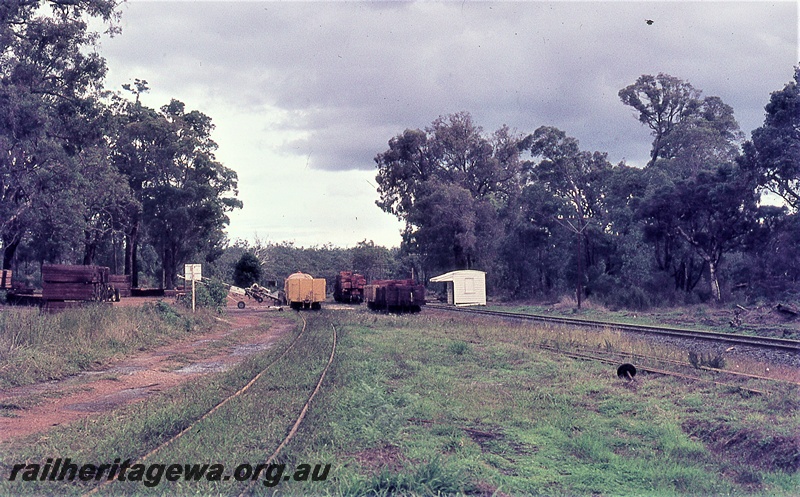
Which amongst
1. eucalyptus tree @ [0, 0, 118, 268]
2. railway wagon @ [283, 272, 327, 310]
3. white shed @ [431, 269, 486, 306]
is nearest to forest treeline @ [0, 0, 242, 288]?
eucalyptus tree @ [0, 0, 118, 268]

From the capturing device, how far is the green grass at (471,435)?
5949mm

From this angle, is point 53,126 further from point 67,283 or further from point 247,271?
point 247,271

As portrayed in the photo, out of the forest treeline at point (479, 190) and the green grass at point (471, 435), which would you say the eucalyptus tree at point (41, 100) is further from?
the green grass at point (471, 435)

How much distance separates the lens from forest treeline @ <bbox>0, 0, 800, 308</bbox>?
92.6ft

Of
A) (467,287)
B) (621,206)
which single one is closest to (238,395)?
(467,287)

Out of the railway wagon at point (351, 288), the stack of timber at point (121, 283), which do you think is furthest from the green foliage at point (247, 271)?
the stack of timber at point (121, 283)

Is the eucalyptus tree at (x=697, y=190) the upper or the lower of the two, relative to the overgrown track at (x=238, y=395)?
upper

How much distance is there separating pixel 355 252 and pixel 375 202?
108ft

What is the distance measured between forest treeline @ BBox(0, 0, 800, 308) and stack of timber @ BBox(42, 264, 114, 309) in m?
6.74

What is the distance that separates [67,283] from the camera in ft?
71.9

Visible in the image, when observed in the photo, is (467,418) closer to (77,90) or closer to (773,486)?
(773,486)

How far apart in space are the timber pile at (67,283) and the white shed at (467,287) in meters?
30.6

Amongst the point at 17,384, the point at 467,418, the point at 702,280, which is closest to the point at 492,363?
the point at 467,418

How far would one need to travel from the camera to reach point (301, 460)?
644cm
